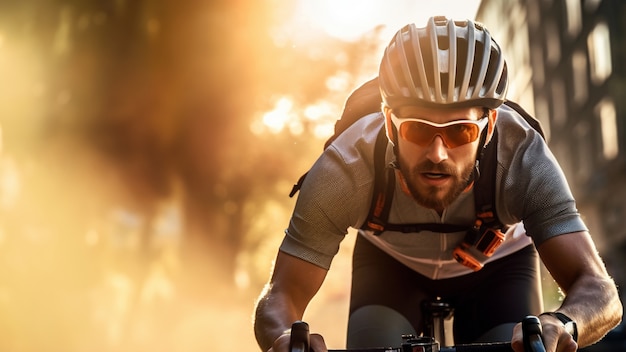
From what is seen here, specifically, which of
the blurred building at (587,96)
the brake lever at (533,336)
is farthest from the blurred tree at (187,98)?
the blurred building at (587,96)

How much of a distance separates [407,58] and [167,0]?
568 inches

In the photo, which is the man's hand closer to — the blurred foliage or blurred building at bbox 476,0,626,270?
the blurred foliage

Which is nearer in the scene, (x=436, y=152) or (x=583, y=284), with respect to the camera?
(x=583, y=284)

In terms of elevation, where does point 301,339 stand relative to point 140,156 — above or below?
below

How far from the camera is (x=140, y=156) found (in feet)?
55.6

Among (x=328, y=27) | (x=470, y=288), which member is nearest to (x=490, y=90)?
(x=470, y=288)

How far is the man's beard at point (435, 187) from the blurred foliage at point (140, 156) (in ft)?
27.5

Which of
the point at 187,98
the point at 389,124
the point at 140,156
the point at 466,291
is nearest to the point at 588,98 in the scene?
the point at 187,98

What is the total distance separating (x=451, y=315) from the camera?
4.41 meters

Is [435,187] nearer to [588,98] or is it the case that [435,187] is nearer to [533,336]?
[533,336]

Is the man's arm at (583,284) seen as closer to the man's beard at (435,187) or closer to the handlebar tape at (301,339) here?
the man's beard at (435,187)

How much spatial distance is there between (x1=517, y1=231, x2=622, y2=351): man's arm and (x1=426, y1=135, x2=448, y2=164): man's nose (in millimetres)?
489

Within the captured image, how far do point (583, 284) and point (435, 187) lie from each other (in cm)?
64

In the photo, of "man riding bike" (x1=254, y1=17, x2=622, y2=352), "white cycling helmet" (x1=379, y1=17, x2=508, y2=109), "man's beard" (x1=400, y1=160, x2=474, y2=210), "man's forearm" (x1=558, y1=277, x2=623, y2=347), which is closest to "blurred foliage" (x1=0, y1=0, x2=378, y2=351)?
"man riding bike" (x1=254, y1=17, x2=622, y2=352)
